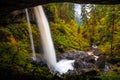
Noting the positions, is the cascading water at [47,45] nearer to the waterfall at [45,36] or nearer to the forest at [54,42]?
the waterfall at [45,36]

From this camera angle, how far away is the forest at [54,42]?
36.4 ft

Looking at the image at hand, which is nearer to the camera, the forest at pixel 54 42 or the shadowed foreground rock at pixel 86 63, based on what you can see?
the forest at pixel 54 42

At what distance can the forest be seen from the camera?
36.4ft

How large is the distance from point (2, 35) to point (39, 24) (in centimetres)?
752

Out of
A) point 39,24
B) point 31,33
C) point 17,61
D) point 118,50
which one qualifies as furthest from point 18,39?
point 118,50

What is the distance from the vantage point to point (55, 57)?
30.1 metres

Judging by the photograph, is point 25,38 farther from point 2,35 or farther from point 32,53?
point 2,35

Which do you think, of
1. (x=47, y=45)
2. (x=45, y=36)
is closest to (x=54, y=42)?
(x=45, y=36)

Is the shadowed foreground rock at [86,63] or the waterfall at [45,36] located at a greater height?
the waterfall at [45,36]

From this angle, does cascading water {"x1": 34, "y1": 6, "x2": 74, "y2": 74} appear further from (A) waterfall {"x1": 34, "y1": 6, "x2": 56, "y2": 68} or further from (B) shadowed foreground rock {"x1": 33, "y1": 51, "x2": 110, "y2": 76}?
(B) shadowed foreground rock {"x1": 33, "y1": 51, "x2": 110, "y2": 76}

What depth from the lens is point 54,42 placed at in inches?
1323

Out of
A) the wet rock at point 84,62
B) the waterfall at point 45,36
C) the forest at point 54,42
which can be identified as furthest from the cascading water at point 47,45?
the wet rock at point 84,62

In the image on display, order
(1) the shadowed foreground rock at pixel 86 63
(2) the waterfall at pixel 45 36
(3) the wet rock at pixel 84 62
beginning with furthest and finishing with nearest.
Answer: (2) the waterfall at pixel 45 36 < (3) the wet rock at pixel 84 62 < (1) the shadowed foreground rock at pixel 86 63

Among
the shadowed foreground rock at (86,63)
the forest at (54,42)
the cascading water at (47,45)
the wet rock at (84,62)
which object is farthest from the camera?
the cascading water at (47,45)
